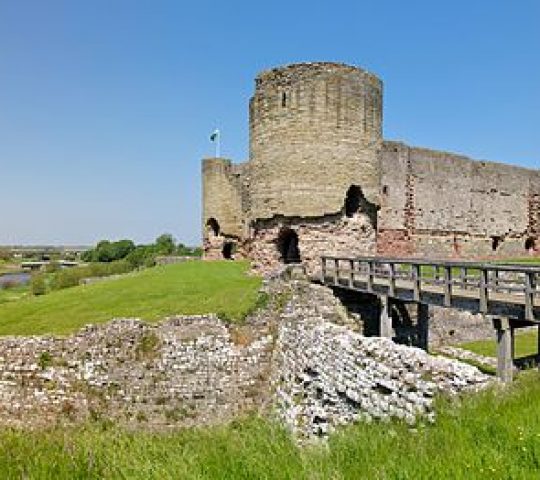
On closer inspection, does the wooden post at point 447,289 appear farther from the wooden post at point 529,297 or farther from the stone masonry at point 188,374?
the wooden post at point 529,297

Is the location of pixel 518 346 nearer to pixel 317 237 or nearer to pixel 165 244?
pixel 317 237

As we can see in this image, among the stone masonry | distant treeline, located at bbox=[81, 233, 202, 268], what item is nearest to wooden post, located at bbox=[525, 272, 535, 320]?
the stone masonry

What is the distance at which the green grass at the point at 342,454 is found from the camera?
4.09 m

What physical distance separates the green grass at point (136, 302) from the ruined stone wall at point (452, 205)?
8.46 meters

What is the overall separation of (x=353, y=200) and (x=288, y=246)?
3.03 meters

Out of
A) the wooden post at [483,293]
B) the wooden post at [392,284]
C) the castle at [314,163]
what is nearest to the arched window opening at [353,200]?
the castle at [314,163]

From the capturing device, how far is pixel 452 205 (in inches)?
1046

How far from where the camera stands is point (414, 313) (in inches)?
660

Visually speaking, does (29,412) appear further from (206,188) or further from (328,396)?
A: (206,188)

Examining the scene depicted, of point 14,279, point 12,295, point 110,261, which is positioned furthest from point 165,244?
point 12,295

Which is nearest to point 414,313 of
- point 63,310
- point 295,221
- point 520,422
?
point 295,221

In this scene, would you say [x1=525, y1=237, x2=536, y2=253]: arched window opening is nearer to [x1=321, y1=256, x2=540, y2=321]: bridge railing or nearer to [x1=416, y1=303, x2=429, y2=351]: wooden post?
[x1=321, y1=256, x2=540, y2=321]: bridge railing

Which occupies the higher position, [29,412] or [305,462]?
[305,462]

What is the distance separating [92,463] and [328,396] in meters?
6.75
